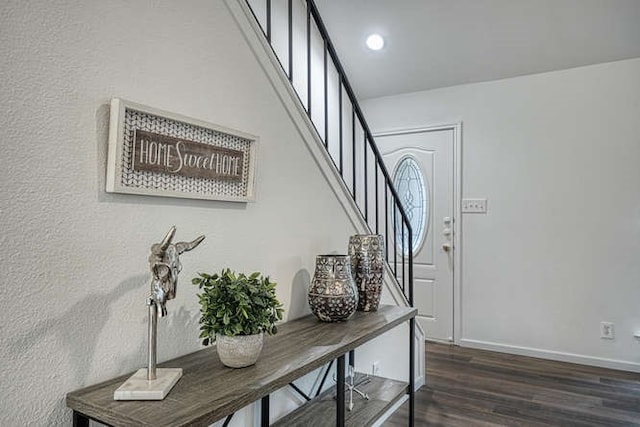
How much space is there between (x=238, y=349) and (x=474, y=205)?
3210mm

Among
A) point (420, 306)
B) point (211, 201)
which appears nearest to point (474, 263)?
point (420, 306)

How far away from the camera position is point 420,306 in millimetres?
4250

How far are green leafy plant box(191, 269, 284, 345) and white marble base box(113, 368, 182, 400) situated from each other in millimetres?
160

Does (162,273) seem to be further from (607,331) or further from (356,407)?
(607,331)

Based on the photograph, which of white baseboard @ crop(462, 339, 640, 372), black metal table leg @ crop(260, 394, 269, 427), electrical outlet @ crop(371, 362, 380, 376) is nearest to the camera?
black metal table leg @ crop(260, 394, 269, 427)

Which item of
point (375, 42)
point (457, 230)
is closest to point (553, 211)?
point (457, 230)

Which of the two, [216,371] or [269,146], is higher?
[269,146]

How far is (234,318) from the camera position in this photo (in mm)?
1216

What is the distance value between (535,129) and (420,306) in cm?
188

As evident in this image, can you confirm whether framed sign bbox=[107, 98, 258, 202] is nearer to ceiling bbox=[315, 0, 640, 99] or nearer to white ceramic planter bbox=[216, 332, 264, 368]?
white ceramic planter bbox=[216, 332, 264, 368]

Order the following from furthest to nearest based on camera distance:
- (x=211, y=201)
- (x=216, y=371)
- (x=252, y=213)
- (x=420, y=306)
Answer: (x=420, y=306)
(x=252, y=213)
(x=211, y=201)
(x=216, y=371)

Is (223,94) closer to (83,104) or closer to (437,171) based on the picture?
(83,104)

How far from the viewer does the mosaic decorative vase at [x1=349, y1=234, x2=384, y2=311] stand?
203cm

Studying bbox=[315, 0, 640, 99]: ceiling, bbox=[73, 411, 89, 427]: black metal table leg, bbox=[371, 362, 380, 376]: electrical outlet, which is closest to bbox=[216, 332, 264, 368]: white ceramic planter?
bbox=[73, 411, 89, 427]: black metal table leg
